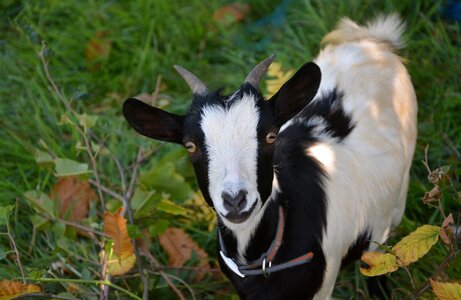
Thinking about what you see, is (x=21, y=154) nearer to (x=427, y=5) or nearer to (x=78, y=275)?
(x=78, y=275)

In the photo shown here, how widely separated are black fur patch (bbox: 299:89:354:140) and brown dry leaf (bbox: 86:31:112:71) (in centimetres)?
210

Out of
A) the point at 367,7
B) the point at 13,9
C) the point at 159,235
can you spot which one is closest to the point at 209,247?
the point at 159,235

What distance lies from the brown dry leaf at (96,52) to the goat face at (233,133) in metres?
2.33

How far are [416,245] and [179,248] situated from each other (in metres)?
1.44

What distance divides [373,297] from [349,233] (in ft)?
2.03

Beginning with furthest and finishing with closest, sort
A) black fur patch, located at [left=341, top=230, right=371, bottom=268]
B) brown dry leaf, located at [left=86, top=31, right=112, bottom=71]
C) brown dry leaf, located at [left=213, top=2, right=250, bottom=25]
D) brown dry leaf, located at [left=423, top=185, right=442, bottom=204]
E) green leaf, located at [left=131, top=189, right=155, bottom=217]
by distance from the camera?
brown dry leaf, located at [left=213, top=2, right=250, bottom=25], brown dry leaf, located at [left=86, top=31, right=112, bottom=71], green leaf, located at [left=131, top=189, right=155, bottom=217], black fur patch, located at [left=341, top=230, right=371, bottom=268], brown dry leaf, located at [left=423, top=185, right=442, bottom=204]

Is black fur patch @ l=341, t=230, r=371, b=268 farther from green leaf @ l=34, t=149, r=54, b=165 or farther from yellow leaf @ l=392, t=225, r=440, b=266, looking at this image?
green leaf @ l=34, t=149, r=54, b=165

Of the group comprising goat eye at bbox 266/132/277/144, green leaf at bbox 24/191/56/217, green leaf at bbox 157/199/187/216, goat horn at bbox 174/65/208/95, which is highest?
goat horn at bbox 174/65/208/95

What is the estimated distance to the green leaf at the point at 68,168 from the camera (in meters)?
3.32

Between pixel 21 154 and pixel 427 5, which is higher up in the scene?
pixel 427 5

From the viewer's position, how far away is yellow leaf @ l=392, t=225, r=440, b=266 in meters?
2.43

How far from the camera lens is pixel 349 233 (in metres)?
2.86

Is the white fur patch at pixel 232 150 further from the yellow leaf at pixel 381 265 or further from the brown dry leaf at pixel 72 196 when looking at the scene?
the brown dry leaf at pixel 72 196

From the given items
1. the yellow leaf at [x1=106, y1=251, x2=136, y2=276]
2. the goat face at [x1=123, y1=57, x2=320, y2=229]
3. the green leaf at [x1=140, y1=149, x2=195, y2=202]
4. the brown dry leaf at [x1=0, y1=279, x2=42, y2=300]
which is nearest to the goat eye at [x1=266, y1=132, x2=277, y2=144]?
the goat face at [x1=123, y1=57, x2=320, y2=229]
